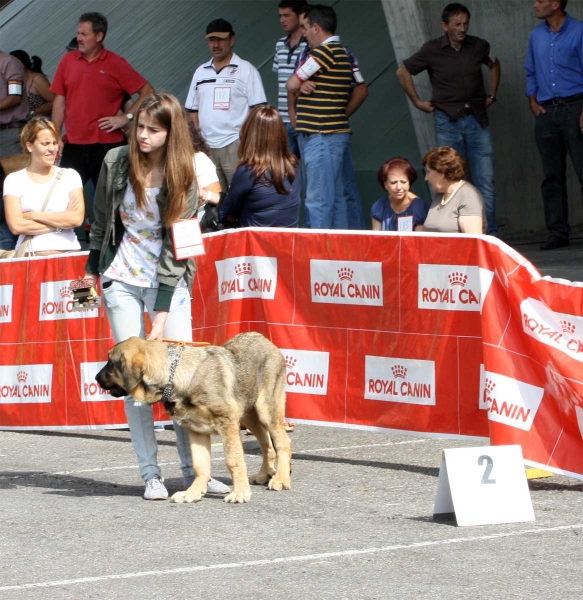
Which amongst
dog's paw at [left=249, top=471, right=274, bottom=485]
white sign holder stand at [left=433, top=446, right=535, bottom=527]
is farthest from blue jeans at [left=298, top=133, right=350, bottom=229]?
white sign holder stand at [left=433, top=446, right=535, bottom=527]

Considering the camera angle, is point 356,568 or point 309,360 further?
point 309,360

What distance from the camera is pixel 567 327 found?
6859 millimetres

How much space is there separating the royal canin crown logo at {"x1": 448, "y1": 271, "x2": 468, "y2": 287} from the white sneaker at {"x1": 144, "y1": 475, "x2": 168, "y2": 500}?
201cm

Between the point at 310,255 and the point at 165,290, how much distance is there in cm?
166

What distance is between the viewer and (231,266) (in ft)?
28.4

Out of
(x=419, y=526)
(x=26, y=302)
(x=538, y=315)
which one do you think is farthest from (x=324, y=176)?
(x=419, y=526)

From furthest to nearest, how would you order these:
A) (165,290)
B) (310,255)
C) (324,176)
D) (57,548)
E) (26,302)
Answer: (324,176) < (26,302) < (310,255) < (165,290) < (57,548)

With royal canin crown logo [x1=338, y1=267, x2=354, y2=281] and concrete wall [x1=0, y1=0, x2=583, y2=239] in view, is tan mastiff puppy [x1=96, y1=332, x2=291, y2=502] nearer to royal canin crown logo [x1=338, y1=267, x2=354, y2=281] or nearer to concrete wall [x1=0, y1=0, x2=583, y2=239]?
royal canin crown logo [x1=338, y1=267, x2=354, y2=281]

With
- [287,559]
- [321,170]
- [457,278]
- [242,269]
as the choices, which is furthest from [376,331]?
[321,170]

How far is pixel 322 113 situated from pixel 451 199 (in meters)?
3.86

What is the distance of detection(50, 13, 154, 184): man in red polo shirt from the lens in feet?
40.9

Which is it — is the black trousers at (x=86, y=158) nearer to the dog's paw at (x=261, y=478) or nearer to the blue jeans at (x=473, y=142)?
the blue jeans at (x=473, y=142)

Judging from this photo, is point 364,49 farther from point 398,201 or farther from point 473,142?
point 398,201

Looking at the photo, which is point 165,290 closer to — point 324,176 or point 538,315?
point 538,315
